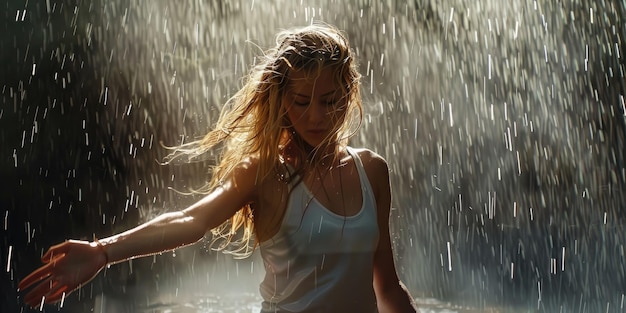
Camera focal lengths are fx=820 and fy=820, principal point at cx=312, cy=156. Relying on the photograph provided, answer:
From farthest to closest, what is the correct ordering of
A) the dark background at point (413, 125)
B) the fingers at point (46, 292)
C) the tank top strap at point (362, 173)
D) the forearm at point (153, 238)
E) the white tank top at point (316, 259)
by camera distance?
the dark background at point (413, 125) < the tank top strap at point (362, 173) < the white tank top at point (316, 259) < the forearm at point (153, 238) < the fingers at point (46, 292)

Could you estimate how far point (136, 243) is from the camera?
1.42m

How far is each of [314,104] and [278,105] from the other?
0.32 ft

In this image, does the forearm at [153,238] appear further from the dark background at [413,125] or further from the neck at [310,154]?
the dark background at [413,125]

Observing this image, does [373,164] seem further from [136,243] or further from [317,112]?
[136,243]

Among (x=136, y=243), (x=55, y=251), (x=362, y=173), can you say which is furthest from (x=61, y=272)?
(x=362, y=173)

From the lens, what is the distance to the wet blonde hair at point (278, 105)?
5.55 ft

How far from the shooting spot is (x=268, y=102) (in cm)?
176

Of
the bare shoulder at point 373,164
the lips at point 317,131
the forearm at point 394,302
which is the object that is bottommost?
the forearm at point 394,302

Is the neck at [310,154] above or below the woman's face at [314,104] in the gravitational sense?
below

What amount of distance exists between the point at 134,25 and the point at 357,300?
742 cm

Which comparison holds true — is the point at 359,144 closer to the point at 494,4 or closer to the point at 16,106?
the point at 494,4

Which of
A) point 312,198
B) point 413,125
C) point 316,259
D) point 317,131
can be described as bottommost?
point 316,259

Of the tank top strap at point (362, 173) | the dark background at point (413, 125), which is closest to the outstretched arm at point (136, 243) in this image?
the tank top strap at point (362, 173)

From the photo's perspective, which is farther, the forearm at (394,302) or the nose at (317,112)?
the forearm at (394,302)
